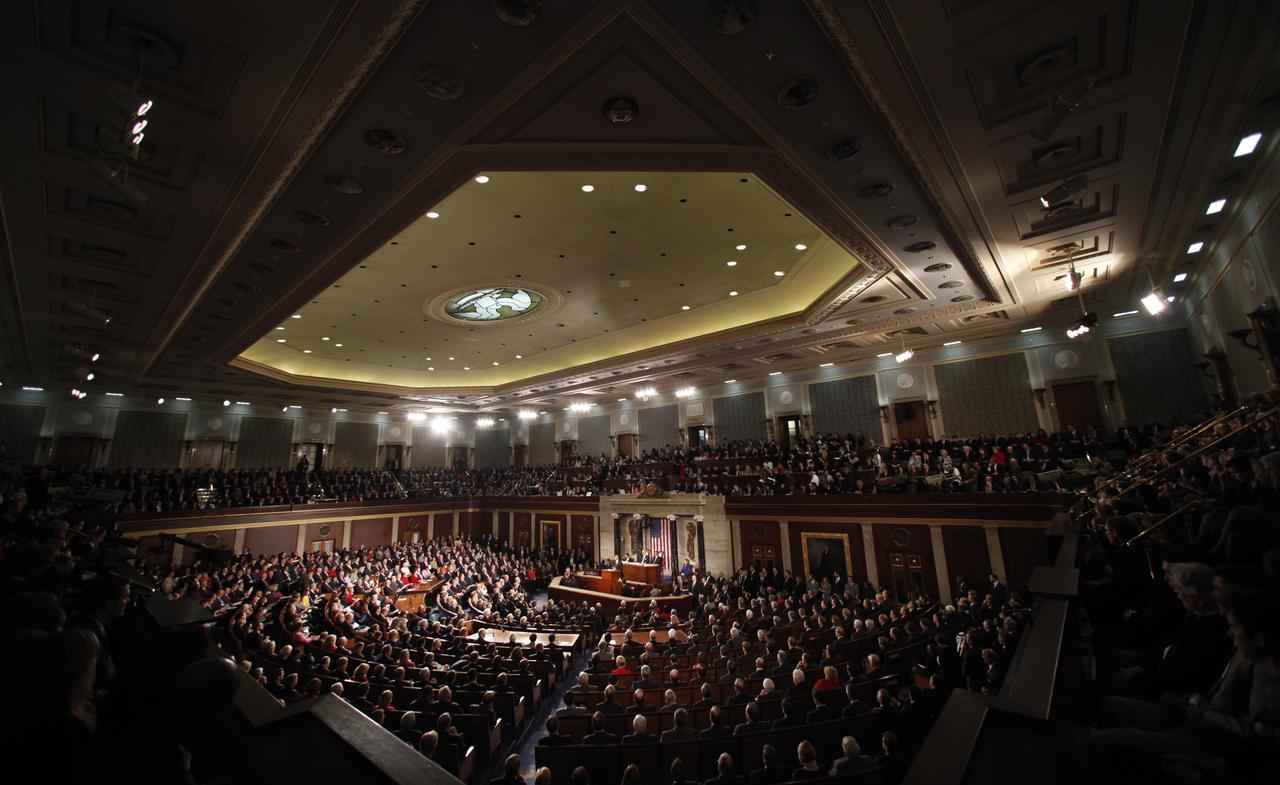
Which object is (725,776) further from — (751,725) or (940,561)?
(940,561)

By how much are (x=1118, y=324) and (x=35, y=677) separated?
20.0m

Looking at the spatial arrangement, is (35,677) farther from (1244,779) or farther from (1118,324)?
(1118,324)

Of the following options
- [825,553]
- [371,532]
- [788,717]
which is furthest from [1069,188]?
[371,532]

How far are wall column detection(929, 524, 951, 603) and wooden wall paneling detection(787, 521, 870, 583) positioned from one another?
224mm

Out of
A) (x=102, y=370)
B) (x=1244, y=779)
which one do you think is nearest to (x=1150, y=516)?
(x=1244, y=779)

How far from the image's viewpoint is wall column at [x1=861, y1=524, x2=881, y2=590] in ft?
44.2

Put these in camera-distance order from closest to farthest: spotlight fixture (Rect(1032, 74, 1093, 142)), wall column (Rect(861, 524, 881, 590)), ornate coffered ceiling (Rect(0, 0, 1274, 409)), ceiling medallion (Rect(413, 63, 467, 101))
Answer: ornate coffered ceiling (Rect(0, 0, 1274, 409)) → spotlight fixture (Rect(1032, 74, 1093, 142)) → ceiling medallion (Rect(413, 63, 467, 101)) → wall column (Rect(861, 524, 881, 590))

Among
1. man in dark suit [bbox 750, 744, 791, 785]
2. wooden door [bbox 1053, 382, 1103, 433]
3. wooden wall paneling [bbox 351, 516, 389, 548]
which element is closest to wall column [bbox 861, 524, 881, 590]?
wooden door [bbox 1053, 382, 1103, 433]

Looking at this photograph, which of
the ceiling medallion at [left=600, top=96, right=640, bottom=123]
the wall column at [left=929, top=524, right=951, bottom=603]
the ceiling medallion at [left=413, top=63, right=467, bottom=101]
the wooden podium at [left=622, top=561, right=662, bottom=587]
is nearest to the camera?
the ceiling medallion at [left=413, top=63, right=467, bottom=101]

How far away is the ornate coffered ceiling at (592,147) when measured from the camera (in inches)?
175

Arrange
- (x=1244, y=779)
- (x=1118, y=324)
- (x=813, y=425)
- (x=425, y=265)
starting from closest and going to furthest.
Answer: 1. (x=1244, y=779)
2. (x=425, y=265)
3. (x=1118, y=324)
4. (x=813, y=425)

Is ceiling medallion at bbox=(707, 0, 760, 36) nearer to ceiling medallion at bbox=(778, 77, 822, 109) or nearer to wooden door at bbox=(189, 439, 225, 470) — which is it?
ceiling medallion at bbox=(778, 77, 822, 109)

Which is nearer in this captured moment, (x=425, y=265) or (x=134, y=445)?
(x=425, y=265)

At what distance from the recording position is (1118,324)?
553 inches
